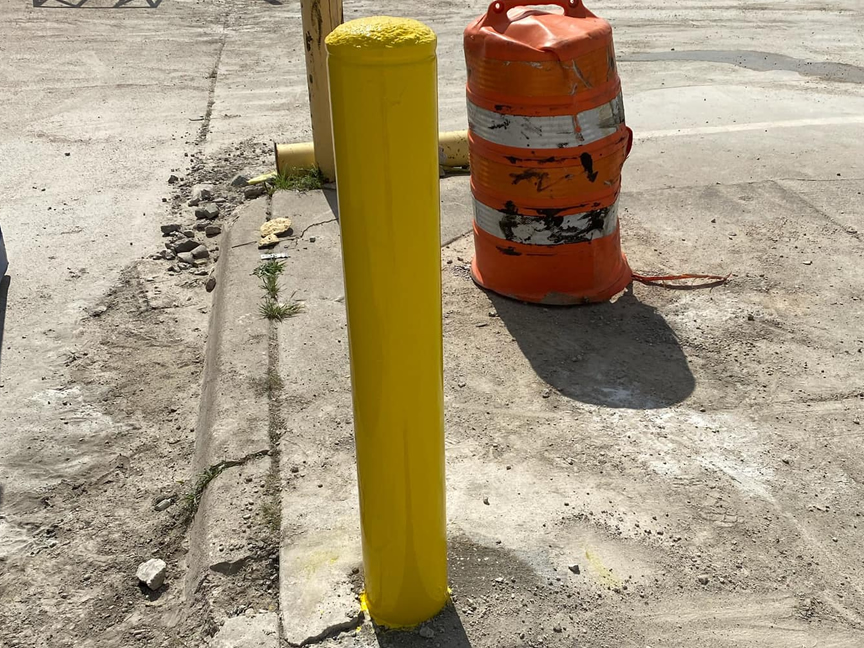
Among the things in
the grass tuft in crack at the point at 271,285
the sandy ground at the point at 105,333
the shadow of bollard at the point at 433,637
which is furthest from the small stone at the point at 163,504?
the grass tuft in crack at the point at 271,285

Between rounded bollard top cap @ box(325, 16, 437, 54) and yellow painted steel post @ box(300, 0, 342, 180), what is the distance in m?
3.65

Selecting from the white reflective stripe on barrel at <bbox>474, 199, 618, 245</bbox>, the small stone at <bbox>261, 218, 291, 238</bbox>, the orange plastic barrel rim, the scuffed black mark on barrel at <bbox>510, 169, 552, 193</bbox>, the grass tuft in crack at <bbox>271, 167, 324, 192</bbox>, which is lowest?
the small stone at <bbox>261, 218, 291, 238</bbox>

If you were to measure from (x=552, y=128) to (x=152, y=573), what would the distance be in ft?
8.16

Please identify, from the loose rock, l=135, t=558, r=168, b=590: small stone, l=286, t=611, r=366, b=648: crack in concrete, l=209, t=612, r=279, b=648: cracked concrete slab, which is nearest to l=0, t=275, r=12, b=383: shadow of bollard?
the loose rock

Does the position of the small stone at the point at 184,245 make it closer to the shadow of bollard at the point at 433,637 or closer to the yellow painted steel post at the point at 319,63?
the yellow painted steel post at the point at 319,63

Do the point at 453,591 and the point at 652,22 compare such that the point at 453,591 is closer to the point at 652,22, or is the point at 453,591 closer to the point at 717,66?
the point at 717,66

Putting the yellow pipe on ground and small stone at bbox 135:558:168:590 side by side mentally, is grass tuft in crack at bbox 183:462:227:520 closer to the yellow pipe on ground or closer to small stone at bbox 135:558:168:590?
small stone at bbox 135:558:168:590

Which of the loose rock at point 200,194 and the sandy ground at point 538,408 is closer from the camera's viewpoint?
the sandy ground at point 538,408

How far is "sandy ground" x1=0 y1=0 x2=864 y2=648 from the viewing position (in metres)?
2.63

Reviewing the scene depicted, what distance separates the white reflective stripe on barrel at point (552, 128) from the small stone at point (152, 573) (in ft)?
7.68

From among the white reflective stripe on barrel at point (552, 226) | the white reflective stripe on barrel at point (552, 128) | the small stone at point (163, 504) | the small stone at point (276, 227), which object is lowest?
the small stone at point (163, 504)

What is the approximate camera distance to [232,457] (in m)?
3.19

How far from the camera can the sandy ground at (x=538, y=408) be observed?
2629 millimetres

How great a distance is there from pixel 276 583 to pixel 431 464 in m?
0.80
